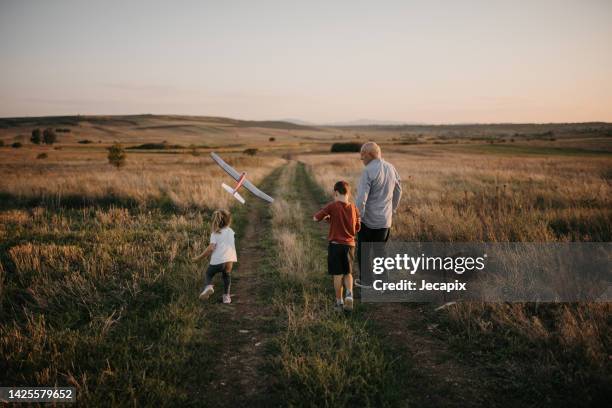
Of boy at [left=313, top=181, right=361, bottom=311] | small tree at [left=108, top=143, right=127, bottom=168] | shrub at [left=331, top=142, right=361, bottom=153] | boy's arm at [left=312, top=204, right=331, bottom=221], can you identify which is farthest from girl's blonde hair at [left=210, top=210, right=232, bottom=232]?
shrub at [left=331, top=142, right=361, bottom=153]

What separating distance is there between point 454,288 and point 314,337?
289 centimetres

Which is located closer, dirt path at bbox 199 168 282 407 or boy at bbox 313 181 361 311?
dirt path at bbox 199 168 282 407

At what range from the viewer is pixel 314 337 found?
4203mm

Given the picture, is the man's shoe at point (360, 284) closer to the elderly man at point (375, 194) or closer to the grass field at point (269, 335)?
the grass field at point (269, 335)

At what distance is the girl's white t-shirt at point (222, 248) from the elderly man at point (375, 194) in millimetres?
2242

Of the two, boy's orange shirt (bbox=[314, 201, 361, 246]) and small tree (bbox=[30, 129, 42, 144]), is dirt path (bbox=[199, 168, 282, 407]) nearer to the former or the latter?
boy's orange shirt (bbox=[314, 201, 361, 246])

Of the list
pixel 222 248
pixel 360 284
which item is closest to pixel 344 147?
pixel 360 284

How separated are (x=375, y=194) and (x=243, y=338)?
2999 millimetres

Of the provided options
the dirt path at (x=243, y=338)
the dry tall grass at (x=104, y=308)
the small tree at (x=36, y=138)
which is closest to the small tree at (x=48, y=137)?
the small tree at (x=36, y=138)

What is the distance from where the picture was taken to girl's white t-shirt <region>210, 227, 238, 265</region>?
5.56 metres

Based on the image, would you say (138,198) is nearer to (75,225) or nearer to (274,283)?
(75,225)

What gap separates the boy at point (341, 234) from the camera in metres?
5.02

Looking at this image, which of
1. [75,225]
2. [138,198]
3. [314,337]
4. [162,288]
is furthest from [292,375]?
[138,198]

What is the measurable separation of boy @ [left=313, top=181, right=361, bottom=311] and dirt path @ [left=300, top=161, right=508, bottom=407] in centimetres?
48
